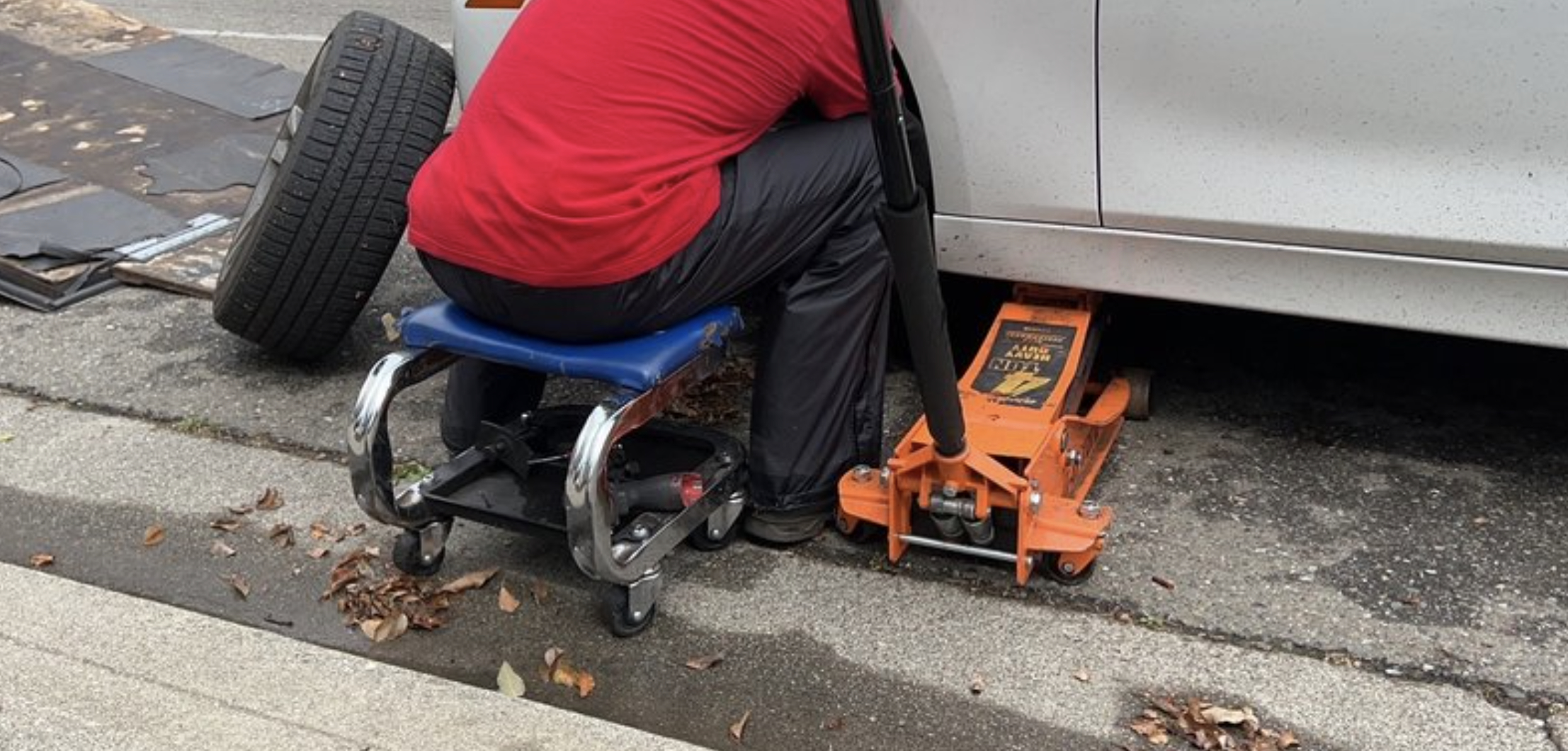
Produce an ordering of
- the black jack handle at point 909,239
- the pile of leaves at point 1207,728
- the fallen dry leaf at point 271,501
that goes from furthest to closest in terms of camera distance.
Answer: the fallen dry leaf at point 271,501, the pile of leaves at point 1207,728, the black jack handle at point 909,239

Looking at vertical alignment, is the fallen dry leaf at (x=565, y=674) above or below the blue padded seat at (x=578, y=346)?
below

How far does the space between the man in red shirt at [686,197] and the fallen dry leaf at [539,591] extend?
18.0 inches

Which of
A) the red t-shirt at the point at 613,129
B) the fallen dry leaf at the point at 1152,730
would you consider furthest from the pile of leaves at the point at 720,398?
the fallen dry leaf at the point at 1152,730

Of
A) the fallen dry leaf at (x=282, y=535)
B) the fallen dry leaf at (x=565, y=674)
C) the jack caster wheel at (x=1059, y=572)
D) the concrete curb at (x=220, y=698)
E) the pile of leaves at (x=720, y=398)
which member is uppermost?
the concrete curb at (x=220, y=698)

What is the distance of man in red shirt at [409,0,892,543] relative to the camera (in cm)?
276

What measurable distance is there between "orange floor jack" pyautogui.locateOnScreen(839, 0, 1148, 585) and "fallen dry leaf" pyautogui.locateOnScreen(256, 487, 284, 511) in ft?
4.23

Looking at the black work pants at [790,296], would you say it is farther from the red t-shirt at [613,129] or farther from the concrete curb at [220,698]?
the concrete curb at [220,698]

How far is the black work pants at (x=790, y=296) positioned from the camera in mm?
2826

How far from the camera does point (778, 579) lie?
3.04 meters

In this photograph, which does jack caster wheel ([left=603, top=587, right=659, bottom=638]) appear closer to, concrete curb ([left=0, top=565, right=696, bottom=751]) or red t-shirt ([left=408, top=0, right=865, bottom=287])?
concrete curb ([left=0, top=565, right=696, bottom=751])

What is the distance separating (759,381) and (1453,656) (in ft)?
4.45

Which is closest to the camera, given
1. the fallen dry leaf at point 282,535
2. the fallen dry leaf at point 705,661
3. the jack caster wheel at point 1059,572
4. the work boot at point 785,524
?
the fallen dry leaf at point 705,661

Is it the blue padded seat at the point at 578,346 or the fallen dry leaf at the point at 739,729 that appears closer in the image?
the fallen dry leaf at the point at 739,729

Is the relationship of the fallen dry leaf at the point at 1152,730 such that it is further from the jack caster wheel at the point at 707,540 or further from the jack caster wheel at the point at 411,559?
the jack caster wheel at the point at 411,559
